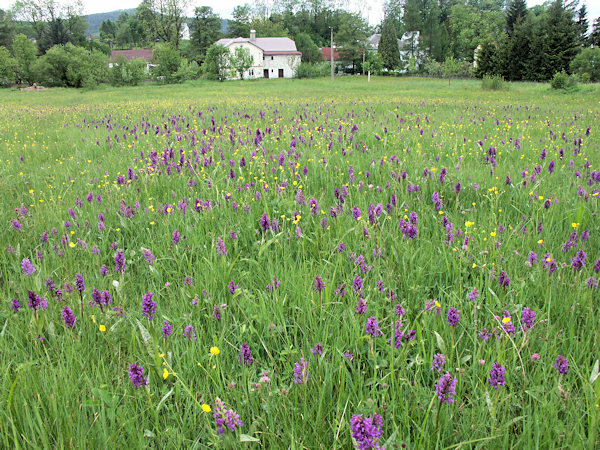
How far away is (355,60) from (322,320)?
97722 millimetres

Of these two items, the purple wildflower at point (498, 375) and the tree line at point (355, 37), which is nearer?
the purple wildflower at point (498, 375)

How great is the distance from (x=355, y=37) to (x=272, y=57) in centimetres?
1931

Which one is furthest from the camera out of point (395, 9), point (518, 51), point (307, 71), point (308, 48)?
point (395, 9)

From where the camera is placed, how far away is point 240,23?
111 metres

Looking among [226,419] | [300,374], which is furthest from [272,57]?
[226,419]

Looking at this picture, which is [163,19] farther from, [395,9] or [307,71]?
[395,9]

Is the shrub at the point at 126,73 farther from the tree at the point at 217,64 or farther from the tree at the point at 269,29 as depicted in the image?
the tree at the point at 269,29

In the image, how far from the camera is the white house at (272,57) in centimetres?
8744

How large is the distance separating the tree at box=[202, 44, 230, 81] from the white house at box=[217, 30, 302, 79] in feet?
62.6

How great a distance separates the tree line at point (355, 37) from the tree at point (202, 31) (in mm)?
236

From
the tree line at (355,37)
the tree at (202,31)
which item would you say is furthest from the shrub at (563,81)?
the tree at (202,31)

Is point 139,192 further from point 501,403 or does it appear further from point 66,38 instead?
point 66,38

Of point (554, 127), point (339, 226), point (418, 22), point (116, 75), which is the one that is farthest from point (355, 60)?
point (339, 226)

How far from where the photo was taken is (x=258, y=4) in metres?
122
